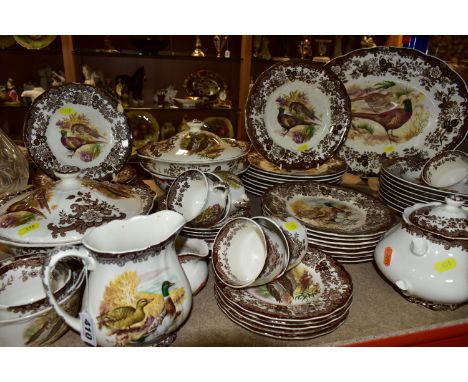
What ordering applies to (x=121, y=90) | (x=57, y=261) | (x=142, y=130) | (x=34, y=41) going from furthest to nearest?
(x=121, y=90), (x=34, y=41), (x=142, y=130), (x=57, y=261)

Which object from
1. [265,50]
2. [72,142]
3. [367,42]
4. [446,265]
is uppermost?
[367,42]

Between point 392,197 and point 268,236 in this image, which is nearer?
point 268,236

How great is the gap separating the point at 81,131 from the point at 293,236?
38.6 inches

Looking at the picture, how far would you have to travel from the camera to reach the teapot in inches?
39.0

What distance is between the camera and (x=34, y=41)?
2.94 meters

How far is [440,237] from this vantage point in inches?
39.4

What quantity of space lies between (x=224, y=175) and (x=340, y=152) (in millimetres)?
821

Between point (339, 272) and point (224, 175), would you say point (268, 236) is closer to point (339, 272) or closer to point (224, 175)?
point (339, 272)

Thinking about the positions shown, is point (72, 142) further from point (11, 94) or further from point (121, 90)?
point (11, 94)

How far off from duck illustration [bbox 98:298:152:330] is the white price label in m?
0.03

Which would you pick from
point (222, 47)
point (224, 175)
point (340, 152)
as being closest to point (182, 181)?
point (224, 175)

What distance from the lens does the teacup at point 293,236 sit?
105 centimetres

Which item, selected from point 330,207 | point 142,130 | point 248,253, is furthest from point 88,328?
point 142,130

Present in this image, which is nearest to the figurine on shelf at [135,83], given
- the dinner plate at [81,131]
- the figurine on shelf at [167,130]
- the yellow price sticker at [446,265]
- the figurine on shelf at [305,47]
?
the figurine on shelf at [167,130]
